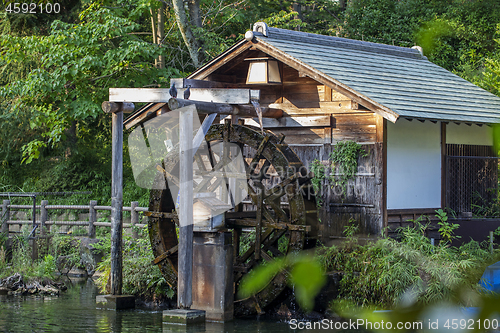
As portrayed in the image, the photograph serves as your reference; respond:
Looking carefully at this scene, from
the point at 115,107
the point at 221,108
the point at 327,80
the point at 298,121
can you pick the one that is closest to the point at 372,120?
the point at 327,80

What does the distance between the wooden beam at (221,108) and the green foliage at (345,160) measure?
136 centimetres

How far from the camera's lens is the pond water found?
755cm

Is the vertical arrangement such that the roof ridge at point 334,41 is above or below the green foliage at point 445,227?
above

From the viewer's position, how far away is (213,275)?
8219 mm

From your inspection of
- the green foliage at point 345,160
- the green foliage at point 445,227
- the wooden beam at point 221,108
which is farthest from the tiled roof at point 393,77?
the green foliage at point 445,227

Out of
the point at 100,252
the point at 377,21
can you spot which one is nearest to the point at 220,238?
the point at 100,252

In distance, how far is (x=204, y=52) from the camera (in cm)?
1627

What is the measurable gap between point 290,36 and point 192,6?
22.8ft

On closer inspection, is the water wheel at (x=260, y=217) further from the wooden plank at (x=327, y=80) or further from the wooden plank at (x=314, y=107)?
the wooden plank at (x=327, y=80)

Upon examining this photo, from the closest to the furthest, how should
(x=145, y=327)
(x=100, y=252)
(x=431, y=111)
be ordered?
(x=145, y=327) < (x=431, y=111) < (x=100, y=252)

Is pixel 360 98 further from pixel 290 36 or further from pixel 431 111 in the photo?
pixel 290 36

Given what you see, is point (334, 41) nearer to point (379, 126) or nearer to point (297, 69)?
point (297, 69)

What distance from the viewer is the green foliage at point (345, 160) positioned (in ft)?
29.8

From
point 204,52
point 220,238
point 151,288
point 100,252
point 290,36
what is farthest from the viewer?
point 204,52
